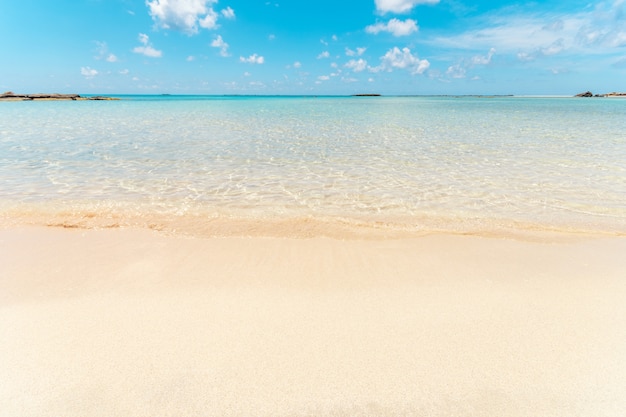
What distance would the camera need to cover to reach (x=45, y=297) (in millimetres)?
3346

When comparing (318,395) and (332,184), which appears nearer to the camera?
(318,395)

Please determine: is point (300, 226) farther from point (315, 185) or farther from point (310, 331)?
point (310, 331)

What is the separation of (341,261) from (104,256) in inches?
126

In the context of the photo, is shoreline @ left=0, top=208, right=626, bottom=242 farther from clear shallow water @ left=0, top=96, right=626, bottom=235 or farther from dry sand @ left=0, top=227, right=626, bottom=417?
dry sand @ left=0, top=227, right=626, bottom=417

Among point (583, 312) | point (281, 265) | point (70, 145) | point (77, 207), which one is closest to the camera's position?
point (583, 312)

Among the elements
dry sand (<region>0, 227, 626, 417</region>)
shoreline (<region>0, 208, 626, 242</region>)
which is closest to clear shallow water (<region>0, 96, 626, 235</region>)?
shoreline (<region>0, 208, 626, 242</region>)

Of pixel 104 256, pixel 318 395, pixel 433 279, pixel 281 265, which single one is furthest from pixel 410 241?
pixel 104 256

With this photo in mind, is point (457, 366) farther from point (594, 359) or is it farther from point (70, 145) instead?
point (70, 145)

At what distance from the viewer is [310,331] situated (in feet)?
9.45

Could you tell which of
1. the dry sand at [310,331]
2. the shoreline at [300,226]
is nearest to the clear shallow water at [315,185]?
the shoreline at [300,226]

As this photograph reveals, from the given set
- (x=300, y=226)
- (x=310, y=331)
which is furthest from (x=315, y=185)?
(x=310, y=331)

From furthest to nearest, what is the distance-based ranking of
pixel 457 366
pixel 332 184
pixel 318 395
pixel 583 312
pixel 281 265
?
pixel 332 184
pixel 281 265
pixel 583 312
pixel 457 366
pixel 318 395

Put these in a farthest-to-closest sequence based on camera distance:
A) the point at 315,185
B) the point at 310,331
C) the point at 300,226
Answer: the point at 315,185 → the point at 300,226 → the point at 310,331

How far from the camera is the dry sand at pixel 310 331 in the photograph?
88.4 inches
